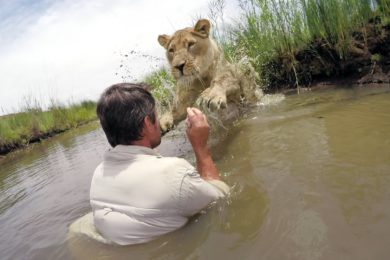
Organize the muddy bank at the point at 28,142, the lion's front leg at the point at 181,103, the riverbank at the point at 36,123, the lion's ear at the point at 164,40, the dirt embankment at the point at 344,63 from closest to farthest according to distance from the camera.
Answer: the lion's front leg at the point at 181,103, the lion's ear at the point at 164,40, the dirt embankment at the point at 344,63, the muddy bank at the point at 28,142, the riverbank at the point at 36,123

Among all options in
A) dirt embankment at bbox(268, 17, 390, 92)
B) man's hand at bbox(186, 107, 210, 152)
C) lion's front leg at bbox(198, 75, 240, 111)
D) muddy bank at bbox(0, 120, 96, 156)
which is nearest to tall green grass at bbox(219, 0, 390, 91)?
dirt embankment at bbox(268, 17, 390, 92)

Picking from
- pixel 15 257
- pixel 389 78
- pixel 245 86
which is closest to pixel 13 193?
pixel 15 257

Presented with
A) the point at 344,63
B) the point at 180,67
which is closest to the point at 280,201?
the point at 180,67

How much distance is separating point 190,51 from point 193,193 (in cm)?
274

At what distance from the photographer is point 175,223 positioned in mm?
2605

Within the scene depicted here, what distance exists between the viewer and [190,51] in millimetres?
4867

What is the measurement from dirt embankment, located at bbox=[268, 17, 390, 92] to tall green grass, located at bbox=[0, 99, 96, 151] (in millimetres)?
9052

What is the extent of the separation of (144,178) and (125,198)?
186mm

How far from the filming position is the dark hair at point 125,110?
2545 mm

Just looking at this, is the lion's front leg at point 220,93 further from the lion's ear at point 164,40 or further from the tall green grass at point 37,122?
the tall green grass at point 37,122

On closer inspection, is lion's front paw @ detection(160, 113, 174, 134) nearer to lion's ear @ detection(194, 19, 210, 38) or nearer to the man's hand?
lion's ear @ detection(194, 19, 210, 38)

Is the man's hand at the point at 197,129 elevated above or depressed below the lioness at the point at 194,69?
below

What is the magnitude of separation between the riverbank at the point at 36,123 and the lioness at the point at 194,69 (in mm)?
9213

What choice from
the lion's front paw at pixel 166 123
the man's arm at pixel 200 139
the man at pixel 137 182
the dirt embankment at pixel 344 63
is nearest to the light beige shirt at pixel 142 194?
the man at pixel 137 182
